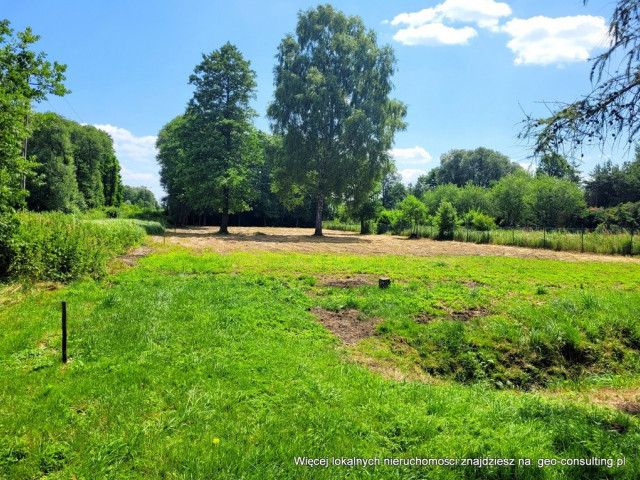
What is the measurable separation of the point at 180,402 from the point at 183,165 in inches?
1224

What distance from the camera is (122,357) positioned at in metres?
4.61

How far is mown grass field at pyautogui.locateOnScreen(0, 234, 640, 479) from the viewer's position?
9.52 feet

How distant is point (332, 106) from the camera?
31.9 meters

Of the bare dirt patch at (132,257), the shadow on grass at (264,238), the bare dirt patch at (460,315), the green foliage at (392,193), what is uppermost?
the green foliage at (392,193)

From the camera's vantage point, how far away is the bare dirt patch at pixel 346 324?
6473 mm

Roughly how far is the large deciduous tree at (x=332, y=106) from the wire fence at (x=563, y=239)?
34.2 ft

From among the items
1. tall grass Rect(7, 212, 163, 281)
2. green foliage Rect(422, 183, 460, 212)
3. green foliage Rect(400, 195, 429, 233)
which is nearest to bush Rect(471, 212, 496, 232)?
green foliage Rect(400, 195, 429, 233)

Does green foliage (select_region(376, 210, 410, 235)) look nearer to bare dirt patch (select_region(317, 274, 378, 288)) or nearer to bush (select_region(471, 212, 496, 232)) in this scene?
bush (select_region(471, 212, 496, 232))

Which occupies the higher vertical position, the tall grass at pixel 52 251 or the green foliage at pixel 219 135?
the green foliage at pixel 219 135

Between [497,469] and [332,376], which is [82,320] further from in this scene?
[497,469]

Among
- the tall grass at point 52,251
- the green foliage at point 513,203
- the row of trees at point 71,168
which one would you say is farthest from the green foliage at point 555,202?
the row of trees at point 71,168

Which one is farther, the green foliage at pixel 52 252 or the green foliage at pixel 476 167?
the green foliage at pixel 476 167

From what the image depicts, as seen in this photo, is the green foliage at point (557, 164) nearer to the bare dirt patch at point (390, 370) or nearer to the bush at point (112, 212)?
the bare dirt patch at point (390, 370)

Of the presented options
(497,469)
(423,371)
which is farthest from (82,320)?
(497,469)
